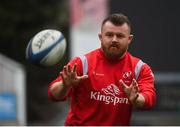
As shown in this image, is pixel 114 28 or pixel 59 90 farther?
pixel 114 28

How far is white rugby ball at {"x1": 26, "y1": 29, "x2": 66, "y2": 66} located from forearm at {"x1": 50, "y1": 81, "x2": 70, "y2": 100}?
824 mm

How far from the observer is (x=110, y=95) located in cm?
750

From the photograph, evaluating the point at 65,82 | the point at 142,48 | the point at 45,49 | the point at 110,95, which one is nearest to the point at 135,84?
the point at 110,95

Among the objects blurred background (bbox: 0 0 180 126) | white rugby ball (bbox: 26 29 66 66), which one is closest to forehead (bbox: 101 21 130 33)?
white rugby ball (bbox: 26 29 66 66)

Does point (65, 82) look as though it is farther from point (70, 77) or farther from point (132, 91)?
point (132, 91)

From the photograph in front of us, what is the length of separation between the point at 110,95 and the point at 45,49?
1.03 metres

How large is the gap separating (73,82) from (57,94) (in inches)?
8.8

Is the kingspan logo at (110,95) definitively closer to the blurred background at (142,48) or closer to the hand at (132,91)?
the hand at (132,91)

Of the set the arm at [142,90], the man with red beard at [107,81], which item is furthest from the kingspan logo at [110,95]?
the arm at [142,90]

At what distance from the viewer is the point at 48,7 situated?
29.5 metres

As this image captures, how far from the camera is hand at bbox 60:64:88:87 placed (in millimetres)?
7141

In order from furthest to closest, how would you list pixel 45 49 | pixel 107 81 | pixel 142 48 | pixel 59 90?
pixel 142 48 → pixel 45 49 → pixel 107 81 → pixel 59 90

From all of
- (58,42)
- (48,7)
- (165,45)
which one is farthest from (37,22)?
(58,42)

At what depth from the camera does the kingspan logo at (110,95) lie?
7.50 metres
